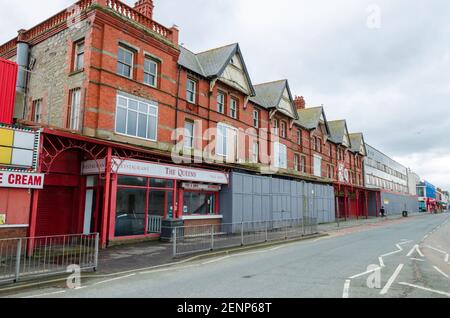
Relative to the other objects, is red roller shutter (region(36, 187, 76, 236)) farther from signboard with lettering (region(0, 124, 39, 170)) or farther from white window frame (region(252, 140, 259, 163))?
white window frame (region(252, 140, 259, 163))

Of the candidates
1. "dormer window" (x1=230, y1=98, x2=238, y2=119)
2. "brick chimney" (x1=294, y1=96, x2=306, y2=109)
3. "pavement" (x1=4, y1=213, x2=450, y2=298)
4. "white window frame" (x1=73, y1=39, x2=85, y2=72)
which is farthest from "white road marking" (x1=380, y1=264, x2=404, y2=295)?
"brick chimney" (x1=294, y1=96, x2=306, y2=109)

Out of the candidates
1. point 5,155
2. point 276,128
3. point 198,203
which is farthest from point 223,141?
point 5,155

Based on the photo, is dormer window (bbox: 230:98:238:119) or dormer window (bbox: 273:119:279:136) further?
dormer window (bbox: 273:119:279:136)

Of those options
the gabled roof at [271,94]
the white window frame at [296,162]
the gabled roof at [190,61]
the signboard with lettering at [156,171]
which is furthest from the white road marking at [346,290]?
the white window frame at [296,162]

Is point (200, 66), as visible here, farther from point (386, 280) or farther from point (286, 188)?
point (386, 280)

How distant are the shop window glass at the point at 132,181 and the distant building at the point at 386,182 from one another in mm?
43866

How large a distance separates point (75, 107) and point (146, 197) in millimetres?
5745

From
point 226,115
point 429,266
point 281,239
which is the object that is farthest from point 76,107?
point 429,266

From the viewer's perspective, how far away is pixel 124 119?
17719 millimetres

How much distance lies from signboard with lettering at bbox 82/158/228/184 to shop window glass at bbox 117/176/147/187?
379 mm

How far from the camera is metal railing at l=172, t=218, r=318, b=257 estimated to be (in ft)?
44.2

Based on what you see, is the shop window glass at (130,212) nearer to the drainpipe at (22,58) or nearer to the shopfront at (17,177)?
the shopfront at (17,177)

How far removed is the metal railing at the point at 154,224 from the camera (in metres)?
17.6

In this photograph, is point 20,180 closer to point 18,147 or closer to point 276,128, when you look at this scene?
point 18,147
